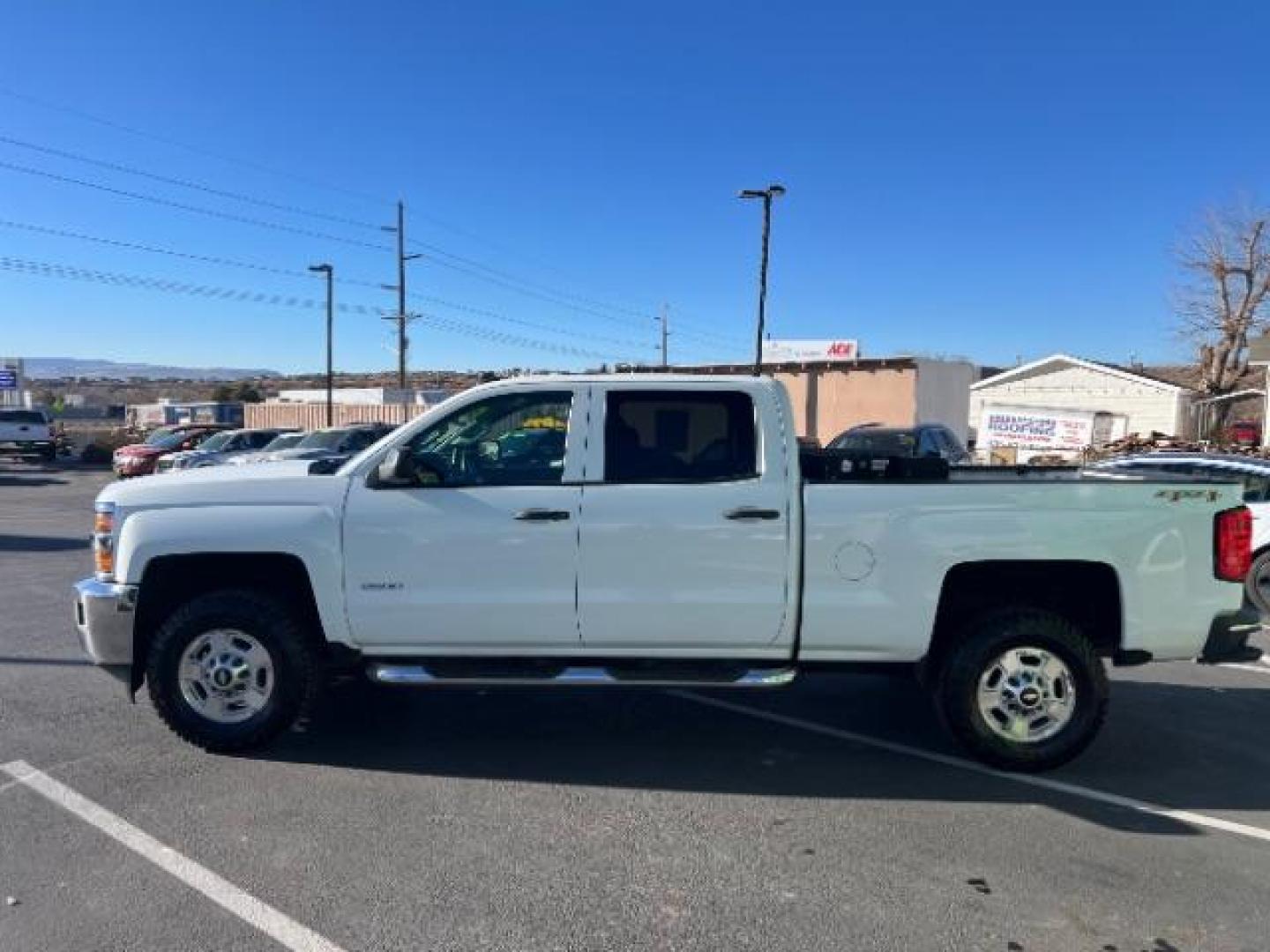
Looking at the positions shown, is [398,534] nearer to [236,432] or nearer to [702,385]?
[702,385]

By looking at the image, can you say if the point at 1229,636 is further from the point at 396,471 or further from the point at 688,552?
the point at 396,471

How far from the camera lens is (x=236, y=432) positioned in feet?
82.8

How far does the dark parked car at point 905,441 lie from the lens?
1524 cm

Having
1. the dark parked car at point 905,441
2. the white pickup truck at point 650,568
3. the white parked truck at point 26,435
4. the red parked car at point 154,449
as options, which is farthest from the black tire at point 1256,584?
the white parked truck at point 26,435

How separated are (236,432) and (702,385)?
23416mm

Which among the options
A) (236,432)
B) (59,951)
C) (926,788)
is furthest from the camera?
(236,432)

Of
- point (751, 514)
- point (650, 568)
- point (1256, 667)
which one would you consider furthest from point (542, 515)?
point (1256, 667)

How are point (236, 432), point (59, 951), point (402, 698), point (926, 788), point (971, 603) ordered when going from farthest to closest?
point (236, 432) → point (402, 698) → point (971, 603) → point (926, 788) → point (59, 951)

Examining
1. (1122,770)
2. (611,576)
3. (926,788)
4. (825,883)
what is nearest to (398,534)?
(611,576)

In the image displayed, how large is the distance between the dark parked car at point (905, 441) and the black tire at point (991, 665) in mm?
10285

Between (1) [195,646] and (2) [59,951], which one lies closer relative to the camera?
(2) [59,951]

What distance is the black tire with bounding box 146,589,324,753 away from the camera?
4.61 metres

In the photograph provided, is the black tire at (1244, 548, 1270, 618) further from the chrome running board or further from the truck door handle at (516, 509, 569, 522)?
the truck door handle at (516, 509, 569, 522)

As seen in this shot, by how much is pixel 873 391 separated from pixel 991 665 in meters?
28.9
